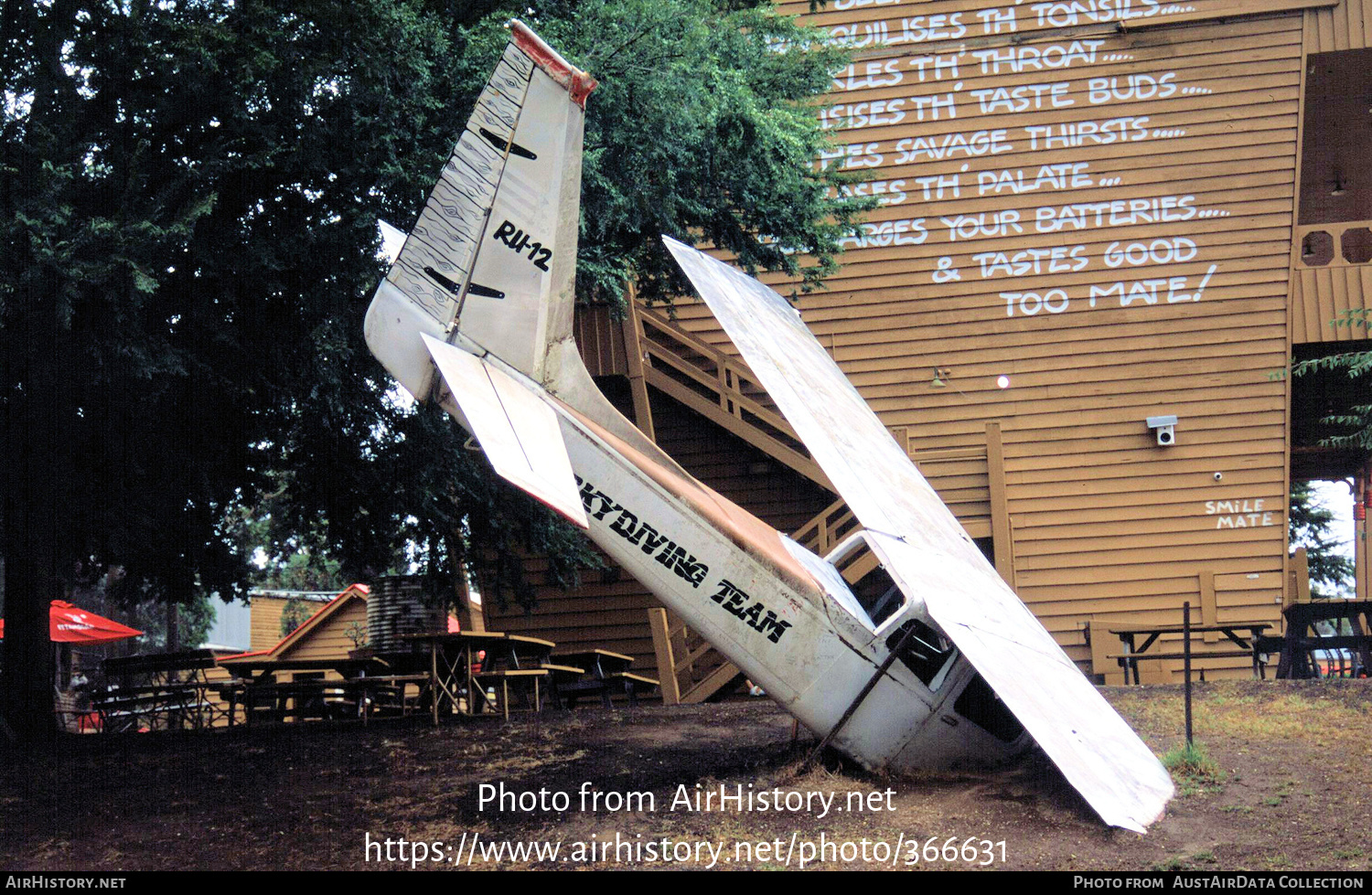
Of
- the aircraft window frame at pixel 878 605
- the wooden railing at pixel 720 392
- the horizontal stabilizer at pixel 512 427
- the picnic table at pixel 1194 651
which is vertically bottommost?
the picnic table at pixel 1194 651

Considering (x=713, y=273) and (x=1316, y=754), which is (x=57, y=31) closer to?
(x=713, y=273)

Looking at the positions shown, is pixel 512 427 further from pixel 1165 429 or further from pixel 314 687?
pixel 1165 429

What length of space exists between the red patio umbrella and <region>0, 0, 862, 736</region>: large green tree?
669 centimetres

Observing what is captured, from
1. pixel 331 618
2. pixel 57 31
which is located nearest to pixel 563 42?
pixel 57 31

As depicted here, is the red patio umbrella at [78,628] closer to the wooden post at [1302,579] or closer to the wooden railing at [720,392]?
the wooden railing at [720,392]

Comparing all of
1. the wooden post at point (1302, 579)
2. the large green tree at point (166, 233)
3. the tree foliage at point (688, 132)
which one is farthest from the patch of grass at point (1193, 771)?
the wooden post at point (1302, 579)

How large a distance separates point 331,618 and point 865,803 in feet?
74.3

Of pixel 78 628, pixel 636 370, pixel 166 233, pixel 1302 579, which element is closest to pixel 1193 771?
pixel 166 233

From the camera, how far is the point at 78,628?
62.8ft

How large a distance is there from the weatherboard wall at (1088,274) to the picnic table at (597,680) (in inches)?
227

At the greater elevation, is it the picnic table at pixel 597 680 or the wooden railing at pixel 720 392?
the wooden railing at pixel 720 392

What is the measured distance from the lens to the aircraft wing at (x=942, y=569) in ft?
22.4

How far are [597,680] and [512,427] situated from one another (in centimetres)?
691
